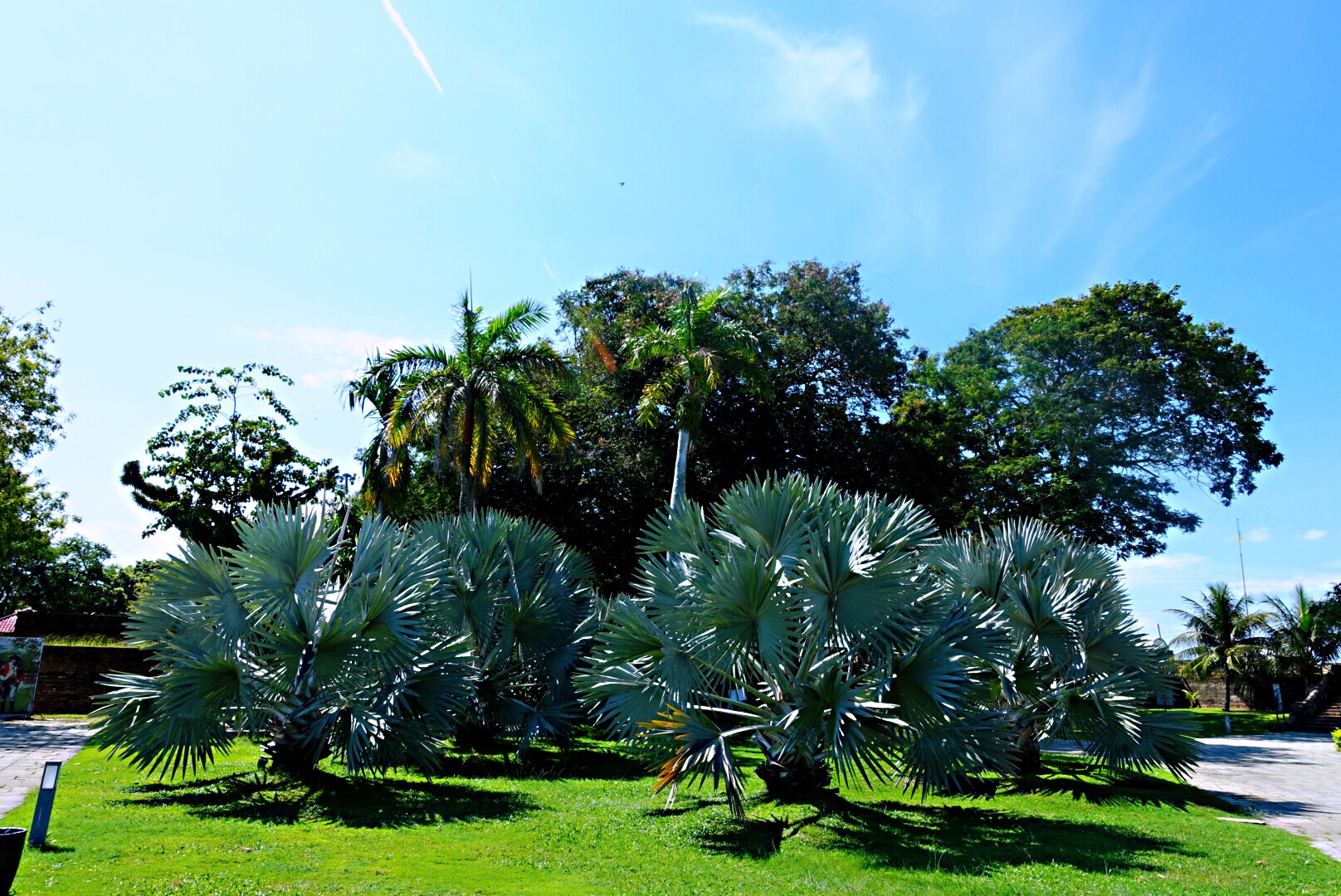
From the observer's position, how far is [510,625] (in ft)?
52.4

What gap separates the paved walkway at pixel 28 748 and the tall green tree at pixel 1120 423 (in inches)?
903

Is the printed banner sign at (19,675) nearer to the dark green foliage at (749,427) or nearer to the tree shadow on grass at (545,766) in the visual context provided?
the dark green foliage at (749,427)

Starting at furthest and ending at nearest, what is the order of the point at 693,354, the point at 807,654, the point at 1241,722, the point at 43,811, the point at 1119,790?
the point at 1241,722 → the point at 693,354 → the point at 1119,790 → the point at 807,654 → the point at 43,811

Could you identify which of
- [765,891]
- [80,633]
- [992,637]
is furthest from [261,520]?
[80,633]

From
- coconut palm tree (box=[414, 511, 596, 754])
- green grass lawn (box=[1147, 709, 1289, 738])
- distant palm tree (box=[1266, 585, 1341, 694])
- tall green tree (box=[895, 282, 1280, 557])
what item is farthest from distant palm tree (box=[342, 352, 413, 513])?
distant palm tree (box=[1266, 585, 1341, 694])

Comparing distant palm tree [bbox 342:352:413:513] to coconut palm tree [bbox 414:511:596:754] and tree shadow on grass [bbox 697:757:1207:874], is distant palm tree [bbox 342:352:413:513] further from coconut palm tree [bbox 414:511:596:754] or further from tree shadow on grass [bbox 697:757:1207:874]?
tree shadow on grass [bbox 697:757:1207:874]

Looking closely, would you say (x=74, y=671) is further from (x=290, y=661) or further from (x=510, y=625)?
(x=290, y=661)

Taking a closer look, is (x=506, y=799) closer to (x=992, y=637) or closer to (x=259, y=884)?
(x=259, y=884)

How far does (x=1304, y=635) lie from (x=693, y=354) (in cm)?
3355

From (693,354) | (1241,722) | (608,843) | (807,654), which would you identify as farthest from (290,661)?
(1241,722)

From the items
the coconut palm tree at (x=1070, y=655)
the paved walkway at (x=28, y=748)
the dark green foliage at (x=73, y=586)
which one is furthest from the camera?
the dark green foliage at (x=73, y=586)

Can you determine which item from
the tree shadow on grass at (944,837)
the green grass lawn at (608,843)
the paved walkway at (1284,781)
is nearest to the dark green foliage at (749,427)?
the paved walkway at (1284,781)

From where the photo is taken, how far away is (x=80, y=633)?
29.5 m

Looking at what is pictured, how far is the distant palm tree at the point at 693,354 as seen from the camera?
21.8 m
